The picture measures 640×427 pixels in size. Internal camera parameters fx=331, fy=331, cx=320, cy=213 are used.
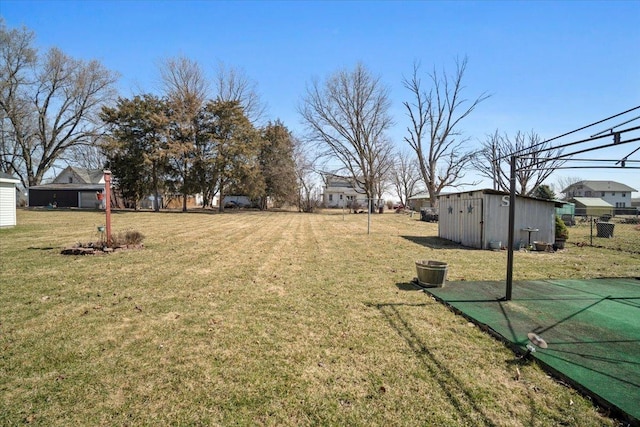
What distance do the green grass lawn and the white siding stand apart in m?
10.7

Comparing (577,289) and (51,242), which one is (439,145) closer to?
(577,289)

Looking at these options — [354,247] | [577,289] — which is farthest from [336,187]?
[577,289]

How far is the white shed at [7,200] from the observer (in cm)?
1474

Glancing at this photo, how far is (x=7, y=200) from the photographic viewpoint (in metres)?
15.0

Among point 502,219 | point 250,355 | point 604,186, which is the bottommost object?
point 250,355

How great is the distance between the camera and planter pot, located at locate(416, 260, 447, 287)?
20.4 feet

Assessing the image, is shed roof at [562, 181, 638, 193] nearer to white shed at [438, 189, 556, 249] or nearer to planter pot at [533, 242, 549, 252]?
white shed at [438, 189, 556, 249]

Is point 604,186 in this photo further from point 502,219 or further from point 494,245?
point 494,245

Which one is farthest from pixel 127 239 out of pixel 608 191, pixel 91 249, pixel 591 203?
pixel 608 191

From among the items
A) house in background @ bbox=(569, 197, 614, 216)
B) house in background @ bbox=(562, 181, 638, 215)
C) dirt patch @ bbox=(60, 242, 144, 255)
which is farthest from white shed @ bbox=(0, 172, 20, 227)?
house in background @ bbox=(562, 181, 638, 215)

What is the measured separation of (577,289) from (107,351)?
7574 mm

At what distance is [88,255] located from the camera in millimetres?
8773

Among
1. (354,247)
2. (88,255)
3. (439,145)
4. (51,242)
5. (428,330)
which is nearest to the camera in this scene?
(428,330)

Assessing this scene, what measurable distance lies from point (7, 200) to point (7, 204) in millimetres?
181
